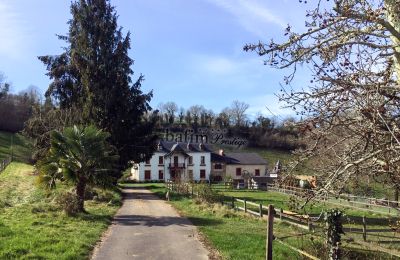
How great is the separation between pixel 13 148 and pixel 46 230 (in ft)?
261

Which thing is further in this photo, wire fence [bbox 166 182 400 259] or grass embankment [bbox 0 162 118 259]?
wire fence [bbox 166 182 400 259]

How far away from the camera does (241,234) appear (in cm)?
1578

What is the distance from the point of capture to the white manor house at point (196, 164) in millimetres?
81562

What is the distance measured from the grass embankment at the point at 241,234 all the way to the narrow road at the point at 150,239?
0.62 meters

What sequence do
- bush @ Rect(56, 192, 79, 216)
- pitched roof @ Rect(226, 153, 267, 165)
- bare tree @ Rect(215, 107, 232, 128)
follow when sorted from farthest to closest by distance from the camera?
bare tree @ Rect(215, 107, 232, 128), pitched roof @ Rect(226, 153, 267, 165), bush @ Rect(56, 192, 79, 216)

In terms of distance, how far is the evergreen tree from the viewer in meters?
35.9

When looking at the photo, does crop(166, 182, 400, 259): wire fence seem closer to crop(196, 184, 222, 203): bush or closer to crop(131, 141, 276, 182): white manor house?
crop(196, 184, 222, 203): bush

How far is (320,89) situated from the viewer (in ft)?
21.3

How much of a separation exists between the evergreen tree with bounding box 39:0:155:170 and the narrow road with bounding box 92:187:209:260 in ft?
52.3

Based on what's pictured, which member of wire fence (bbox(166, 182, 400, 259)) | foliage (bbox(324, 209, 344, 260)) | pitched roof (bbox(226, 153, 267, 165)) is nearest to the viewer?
foliage (bbox(324, 209, 344, 260))

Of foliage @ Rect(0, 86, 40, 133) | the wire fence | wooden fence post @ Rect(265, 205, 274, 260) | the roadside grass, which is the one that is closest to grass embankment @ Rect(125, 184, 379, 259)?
wooden fence post @ Rect(265, 205, 274, 260)

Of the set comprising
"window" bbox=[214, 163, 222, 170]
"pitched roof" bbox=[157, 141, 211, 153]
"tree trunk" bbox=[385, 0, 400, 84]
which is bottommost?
"window" bbox=[214, 163, 222, 170]

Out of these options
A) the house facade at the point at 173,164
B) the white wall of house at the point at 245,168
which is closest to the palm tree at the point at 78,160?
the house facade at the point at 173,164

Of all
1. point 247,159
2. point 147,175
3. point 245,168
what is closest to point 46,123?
point 147,175
